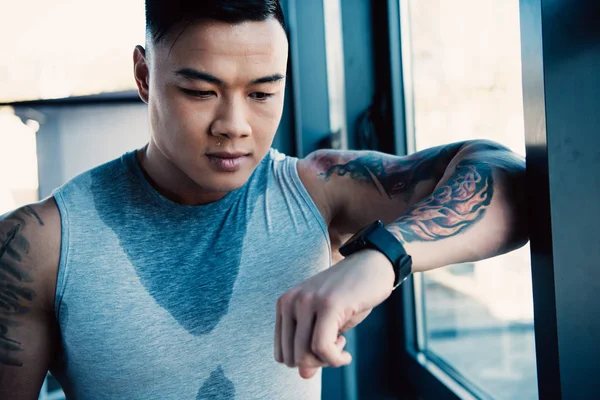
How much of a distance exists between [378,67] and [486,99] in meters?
0.65

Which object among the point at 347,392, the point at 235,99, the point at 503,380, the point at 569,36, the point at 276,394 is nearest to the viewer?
the point at 569,36

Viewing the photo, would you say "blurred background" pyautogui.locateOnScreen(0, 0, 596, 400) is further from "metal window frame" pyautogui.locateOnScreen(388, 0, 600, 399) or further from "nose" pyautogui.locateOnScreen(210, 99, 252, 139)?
"nose" pyautogui.locateOnScreen(210, 99, 252, 139)

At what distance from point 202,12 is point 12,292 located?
661 millimetres

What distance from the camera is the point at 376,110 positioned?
185 centimetres

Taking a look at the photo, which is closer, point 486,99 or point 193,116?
point 193,116

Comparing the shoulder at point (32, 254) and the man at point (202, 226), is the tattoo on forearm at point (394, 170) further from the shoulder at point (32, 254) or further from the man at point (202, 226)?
the shoulder at point (32, 254)

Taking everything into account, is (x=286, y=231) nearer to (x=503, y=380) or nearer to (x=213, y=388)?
(x=213, y=388)

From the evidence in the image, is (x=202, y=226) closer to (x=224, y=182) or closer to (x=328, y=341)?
(x=224, y=182)

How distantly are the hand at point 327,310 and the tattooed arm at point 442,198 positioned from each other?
0.34 feet

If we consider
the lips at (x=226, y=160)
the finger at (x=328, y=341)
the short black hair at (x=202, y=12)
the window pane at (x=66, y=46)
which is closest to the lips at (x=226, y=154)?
the lips at (x=226, y=160)

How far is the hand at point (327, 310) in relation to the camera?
646 mm

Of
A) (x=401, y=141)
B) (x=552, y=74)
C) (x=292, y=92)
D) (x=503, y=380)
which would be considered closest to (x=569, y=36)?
(x=552, y=74)

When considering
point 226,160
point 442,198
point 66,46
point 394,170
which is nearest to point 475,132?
point 394,170

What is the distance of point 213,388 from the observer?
3.57ft
